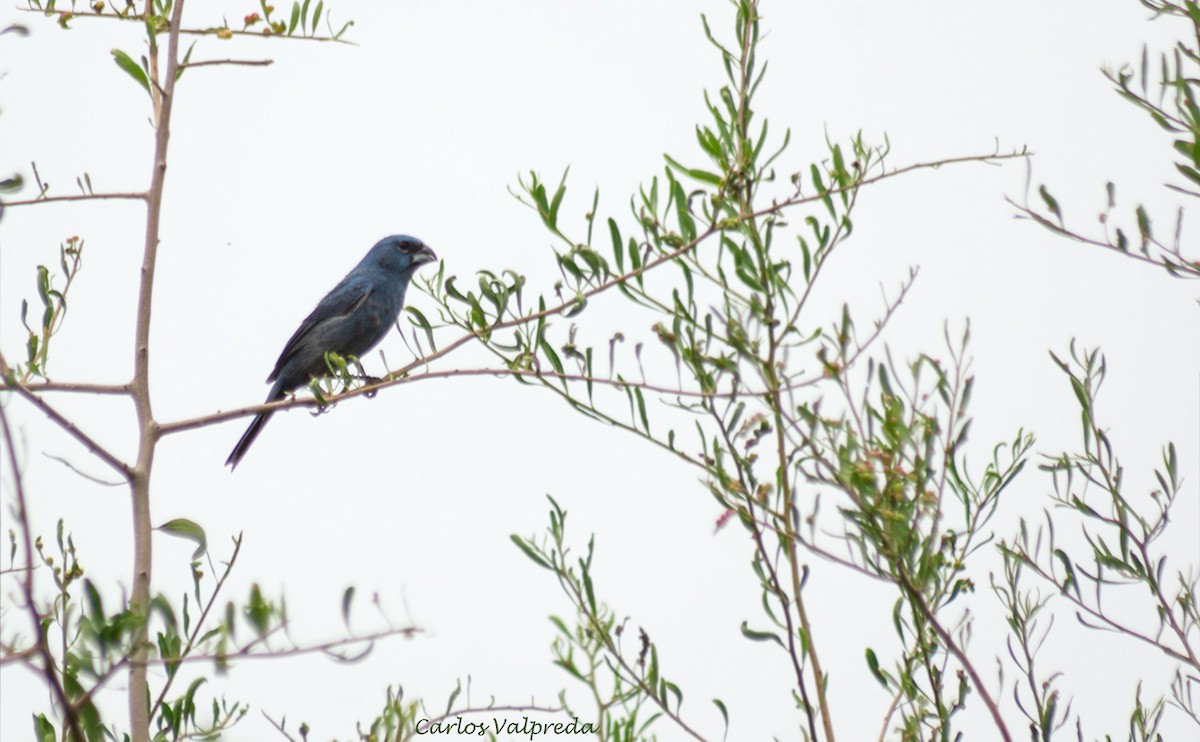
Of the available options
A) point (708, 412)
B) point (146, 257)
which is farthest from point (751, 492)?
point (146, 257)

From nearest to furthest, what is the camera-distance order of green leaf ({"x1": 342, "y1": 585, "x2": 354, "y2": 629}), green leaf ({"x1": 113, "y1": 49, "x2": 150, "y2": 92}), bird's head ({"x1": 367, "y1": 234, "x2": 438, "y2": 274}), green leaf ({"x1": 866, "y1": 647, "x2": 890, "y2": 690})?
green leaf ({"x1": 342, "y1": 585, "x2": 354, "y2": 629}) < green leaf ({"x1": 866, "y1": 647, "x2": 890, "y2": 690}) < green leaf ({"x1": 113, "y1": 49, "x2": 150, "y2": 92}) < bird's head ({"x1": 367, "y1": 234, "x2": 438, "y2": 274})

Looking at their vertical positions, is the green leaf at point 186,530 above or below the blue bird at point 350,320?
below

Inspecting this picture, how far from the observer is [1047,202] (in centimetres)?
256

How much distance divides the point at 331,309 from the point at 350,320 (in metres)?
0.25

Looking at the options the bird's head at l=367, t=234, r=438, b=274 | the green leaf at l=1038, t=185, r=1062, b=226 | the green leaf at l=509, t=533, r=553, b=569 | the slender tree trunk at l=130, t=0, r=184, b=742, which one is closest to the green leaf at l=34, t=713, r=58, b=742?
the slender tree trunk at l=130, t=0, r=184, b=742

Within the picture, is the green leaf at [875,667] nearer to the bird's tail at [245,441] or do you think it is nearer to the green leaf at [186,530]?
the green leaf at [186,530]

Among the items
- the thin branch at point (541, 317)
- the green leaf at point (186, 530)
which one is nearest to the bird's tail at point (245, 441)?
the thin branch at point (541, 317)

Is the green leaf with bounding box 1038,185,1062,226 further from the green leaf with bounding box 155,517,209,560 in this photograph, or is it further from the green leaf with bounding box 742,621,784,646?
the green leaf with bounding box 155,517,209,560

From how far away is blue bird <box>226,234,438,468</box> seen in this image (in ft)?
25.6

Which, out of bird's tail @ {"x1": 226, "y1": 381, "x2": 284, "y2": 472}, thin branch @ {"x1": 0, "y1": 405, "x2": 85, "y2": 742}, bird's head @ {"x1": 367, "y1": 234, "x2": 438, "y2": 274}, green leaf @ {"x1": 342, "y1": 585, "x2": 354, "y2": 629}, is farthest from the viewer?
bird's head @ {"x1": 367, "y1": 234, "x2": 438, "y2": 274}

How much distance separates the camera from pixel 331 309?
26.3 ft

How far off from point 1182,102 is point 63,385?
2.24 meters

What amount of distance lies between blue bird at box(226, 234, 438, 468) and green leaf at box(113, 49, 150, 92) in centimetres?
477

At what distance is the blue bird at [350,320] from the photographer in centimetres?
780
